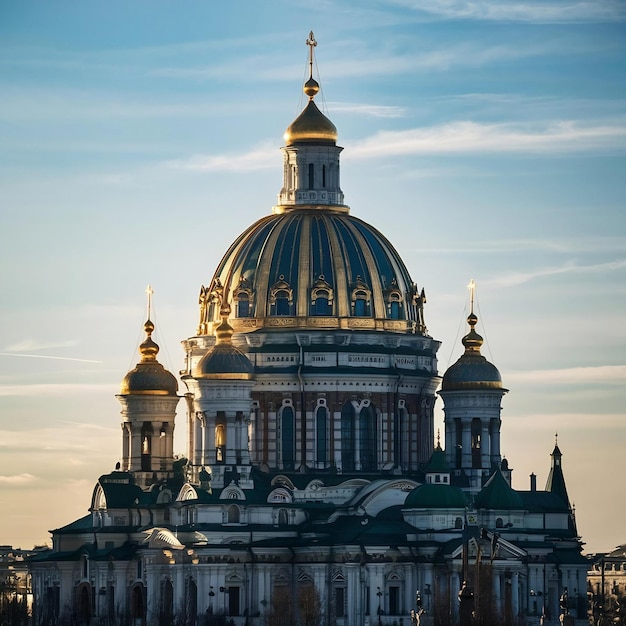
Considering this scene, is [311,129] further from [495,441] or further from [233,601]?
[233,601]

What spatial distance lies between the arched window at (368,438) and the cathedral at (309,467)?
2.8 inches

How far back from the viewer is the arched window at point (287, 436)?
354ft

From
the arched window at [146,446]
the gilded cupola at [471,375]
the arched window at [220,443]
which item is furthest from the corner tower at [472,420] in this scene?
the arched window at [146,446]

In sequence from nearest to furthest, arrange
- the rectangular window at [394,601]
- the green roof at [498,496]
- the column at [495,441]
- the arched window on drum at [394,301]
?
the rectangular window at [394,601], the green roof at [498,496], the column at [495,441], the arched window on drum at [394,301]

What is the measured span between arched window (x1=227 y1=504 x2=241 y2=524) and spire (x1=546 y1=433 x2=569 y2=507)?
1475cm

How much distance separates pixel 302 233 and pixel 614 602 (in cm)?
2922

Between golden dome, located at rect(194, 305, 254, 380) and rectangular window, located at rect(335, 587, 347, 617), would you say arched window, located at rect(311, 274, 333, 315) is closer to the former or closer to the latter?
golden dome, located at rect(194, 305, 254, 380)

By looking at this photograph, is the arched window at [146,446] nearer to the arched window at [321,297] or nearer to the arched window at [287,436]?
the arched window at [287,436]

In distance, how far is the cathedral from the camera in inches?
4033

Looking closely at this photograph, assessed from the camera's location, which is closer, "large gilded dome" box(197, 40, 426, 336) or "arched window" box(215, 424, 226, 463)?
"arched window" box(215, 424, 226, 463)

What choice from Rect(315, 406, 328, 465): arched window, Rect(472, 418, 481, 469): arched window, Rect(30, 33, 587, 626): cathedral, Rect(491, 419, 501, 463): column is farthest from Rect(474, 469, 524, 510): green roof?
Rect(315, 406, 328, 465): arched window

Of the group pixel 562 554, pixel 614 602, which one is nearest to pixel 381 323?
pixel 562 554

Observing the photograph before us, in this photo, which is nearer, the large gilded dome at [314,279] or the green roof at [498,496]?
the green roof at [498,496]

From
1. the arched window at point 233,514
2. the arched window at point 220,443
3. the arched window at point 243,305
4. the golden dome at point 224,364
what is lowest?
the arched window at point 233,514
